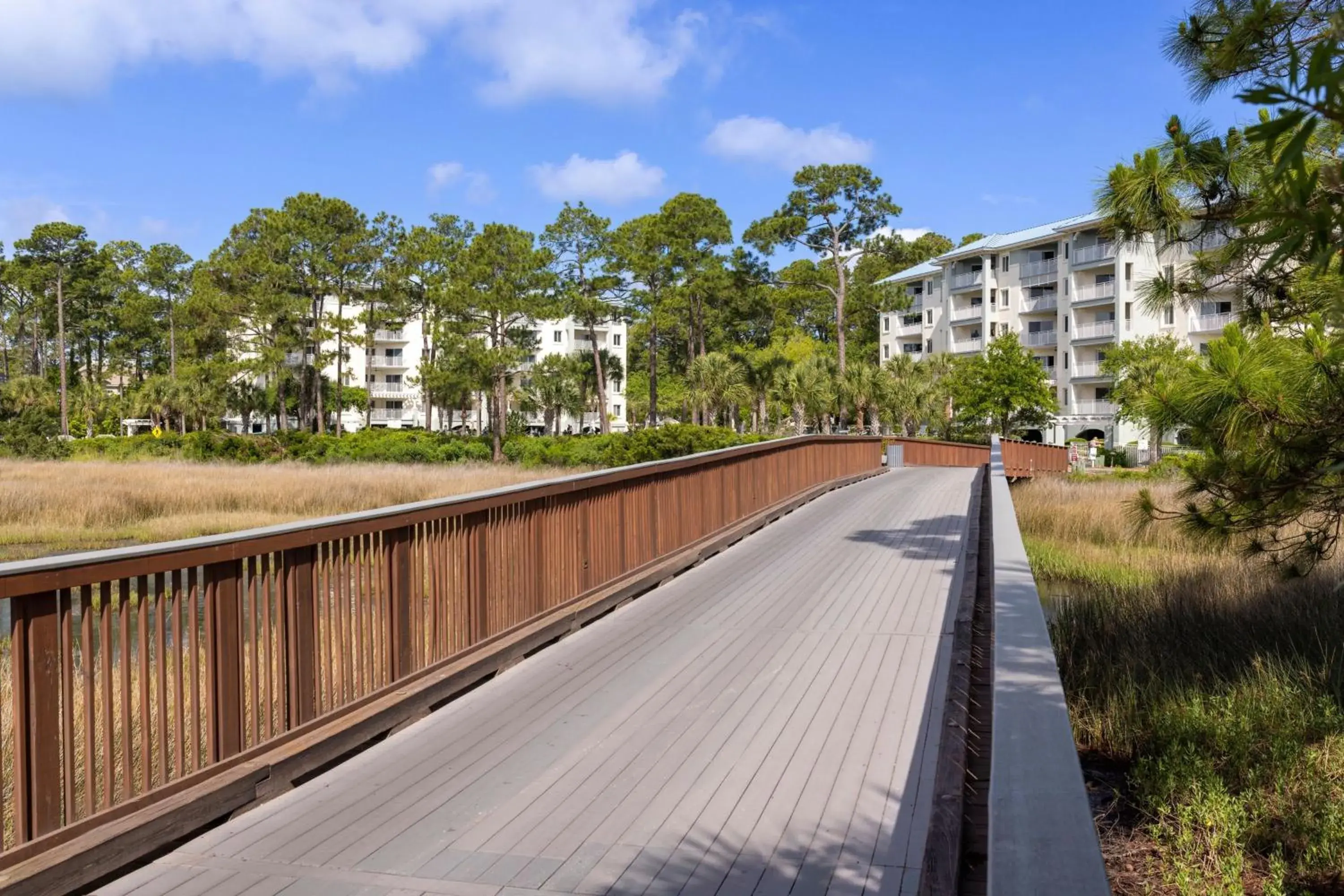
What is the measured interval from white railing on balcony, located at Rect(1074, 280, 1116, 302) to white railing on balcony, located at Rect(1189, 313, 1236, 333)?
14.1ft

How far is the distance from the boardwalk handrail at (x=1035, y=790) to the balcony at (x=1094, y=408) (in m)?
61.1

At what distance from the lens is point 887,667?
21.3 ft

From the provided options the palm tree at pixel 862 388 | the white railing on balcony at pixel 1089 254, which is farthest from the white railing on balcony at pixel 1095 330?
the palm tree at pixel 862 388

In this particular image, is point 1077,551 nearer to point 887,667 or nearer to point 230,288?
point 887,667

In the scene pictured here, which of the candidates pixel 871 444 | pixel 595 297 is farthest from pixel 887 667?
pixel 595 297

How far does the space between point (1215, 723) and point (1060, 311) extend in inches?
2422

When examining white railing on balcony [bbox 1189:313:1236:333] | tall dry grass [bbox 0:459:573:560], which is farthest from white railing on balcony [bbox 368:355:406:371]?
white railing on balcony [bbox 1189:313:1236:333]

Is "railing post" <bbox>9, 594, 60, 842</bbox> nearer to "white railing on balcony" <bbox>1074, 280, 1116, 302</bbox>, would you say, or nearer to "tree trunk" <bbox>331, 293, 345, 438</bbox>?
"tree trunk" <bbox>331, 293, 345, 438</bbox>

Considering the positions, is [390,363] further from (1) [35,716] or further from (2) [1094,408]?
(1) [35,716]

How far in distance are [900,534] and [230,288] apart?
59.5m

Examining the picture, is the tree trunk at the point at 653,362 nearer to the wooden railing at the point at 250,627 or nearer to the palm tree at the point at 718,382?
the palm tree at the point at 718,382

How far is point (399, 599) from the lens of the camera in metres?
5.46

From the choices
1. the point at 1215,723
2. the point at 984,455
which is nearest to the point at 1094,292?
the point at 984,455

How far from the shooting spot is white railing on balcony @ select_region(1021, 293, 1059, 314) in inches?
2594
